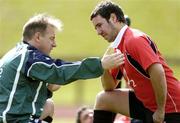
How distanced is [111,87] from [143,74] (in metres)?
0.53

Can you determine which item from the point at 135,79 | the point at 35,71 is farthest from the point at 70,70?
the point at 135,79

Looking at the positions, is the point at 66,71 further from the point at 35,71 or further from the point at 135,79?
the point at 135,79

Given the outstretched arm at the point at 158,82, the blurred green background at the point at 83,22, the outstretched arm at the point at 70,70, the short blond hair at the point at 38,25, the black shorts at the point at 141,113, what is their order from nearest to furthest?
the outstretched arm at the point at 70,70, the outstretched arm at the point at 158,82, the short blond hair at the point at 38,25, the black shorts at the point at 141,113, the blurred green background at the point at 83,22

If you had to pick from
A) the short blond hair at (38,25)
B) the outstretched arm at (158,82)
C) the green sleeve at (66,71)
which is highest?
the short blond hair at (38,25)

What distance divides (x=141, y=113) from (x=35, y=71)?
1.20m

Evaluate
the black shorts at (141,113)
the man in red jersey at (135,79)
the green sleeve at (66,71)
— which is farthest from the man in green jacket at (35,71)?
the black shorts at (141,113)

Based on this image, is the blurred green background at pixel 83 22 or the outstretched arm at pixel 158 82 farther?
the blurred green background at pixel 83 22

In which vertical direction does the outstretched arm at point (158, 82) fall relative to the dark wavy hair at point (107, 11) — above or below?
below

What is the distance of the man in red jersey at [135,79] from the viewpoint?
616 centimetres

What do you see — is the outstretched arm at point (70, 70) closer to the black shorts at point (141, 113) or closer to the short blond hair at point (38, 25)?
the short blond hair at point (38, 25)

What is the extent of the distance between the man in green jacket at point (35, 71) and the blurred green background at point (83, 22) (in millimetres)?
18001

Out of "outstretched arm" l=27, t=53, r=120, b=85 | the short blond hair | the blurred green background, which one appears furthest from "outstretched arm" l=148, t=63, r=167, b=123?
the blurred green background

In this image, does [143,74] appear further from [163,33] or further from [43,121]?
[163,33]

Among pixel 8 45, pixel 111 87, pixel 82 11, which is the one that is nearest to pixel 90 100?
pixel 8 45
